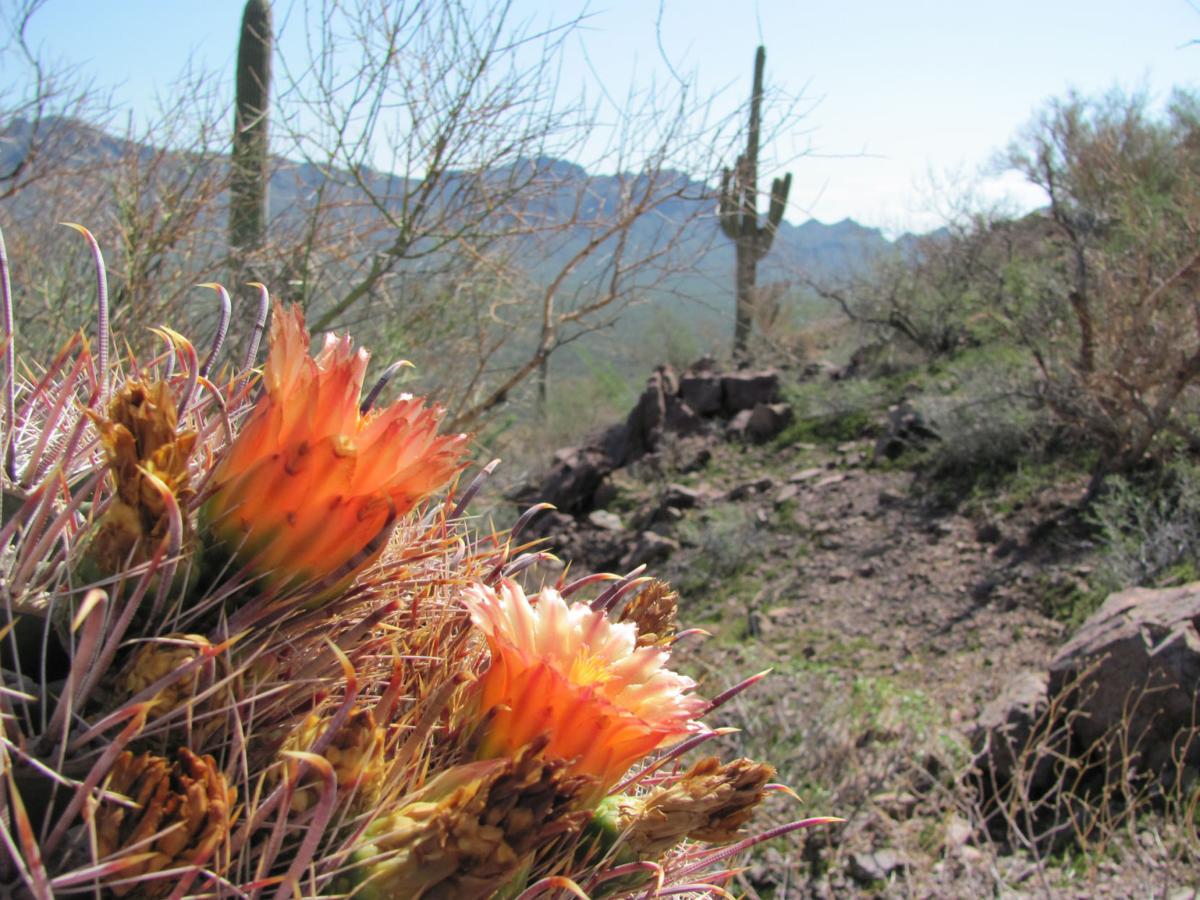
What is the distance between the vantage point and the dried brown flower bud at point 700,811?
2.93 feet

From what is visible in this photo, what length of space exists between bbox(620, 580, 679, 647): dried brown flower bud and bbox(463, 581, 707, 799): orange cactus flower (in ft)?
0.79

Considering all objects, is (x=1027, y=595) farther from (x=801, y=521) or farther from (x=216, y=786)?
(x=216, y=786)

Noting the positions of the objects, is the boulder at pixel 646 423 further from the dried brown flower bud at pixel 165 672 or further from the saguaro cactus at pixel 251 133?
the dried brown flower bud at pixel 165 672

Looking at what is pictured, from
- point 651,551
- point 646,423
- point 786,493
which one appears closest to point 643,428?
point 646,423

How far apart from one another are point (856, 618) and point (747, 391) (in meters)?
6.13

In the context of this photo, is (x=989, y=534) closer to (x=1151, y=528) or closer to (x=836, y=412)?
(x=1151, y=528)

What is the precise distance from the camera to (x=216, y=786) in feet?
2.22

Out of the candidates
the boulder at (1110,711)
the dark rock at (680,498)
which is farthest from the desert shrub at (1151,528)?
the dark rock at (680,498)

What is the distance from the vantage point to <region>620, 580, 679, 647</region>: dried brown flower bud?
1.19m

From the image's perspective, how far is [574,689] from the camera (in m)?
0.82

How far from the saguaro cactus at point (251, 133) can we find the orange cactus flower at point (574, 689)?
4775mm

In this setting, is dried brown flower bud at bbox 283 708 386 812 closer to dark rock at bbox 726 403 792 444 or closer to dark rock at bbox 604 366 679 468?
dark rock at bbox 726 403 792 444

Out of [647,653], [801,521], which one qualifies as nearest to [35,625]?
[647,653]

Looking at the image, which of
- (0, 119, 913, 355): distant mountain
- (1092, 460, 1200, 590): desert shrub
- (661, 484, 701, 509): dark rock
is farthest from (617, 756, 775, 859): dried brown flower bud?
(661, 484, 701, 509): dark rock
